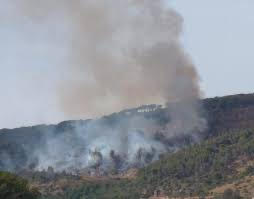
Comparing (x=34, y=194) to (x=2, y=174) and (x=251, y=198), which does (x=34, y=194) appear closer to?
(x=2, y=174)

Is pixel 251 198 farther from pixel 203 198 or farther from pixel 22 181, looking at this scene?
pixel 22 181

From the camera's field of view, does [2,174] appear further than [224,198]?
No

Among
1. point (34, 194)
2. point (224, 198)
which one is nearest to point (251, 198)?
point (224, 198)

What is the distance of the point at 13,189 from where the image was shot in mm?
120312

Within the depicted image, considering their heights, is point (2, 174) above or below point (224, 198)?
above

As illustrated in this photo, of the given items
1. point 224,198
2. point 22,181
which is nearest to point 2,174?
point 22,181

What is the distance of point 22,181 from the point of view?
12812 centimetres

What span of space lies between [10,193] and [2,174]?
25.6 ft

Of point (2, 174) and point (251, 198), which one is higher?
point (2, 174)

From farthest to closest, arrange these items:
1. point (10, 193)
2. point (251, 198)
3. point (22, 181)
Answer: point (251, 198) → point (22, 181) → point (10, 193)

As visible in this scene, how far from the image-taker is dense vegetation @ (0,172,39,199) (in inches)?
4648

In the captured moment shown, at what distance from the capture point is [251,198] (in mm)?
190500

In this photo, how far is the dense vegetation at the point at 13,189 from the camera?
118062mm

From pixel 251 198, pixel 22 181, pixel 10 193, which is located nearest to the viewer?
pixel 10 193
